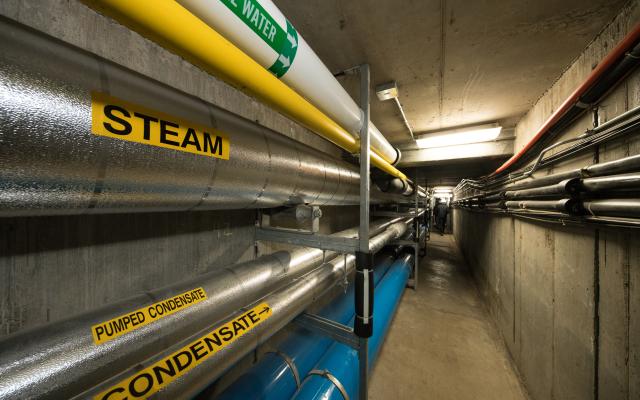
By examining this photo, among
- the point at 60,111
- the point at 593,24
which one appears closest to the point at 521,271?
the point at 593,24

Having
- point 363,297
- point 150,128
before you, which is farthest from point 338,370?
point 150,128

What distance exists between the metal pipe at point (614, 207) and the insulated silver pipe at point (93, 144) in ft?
4.13

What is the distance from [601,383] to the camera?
0.91 m

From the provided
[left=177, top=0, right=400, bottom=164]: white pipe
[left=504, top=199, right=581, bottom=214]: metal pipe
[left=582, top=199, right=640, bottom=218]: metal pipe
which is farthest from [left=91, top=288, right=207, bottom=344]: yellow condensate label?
[left=504, top=199, right=581, bottom=214]: metal pipe

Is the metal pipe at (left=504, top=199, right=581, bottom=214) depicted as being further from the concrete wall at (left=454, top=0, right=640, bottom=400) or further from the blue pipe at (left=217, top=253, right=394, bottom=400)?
the blue pipe at (left=217, top=253, right=394, bottom=400)

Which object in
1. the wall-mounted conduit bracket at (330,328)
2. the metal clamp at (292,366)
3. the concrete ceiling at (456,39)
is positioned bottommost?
the metal clamp at (292,366)

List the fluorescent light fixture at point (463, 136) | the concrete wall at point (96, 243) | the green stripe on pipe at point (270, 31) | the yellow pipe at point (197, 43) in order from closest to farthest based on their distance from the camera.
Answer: the yellow pipe at point (197, 43)
the green stripe on pipe at point (270, 31)
the concrete wall at point (96, 243)
the fluorescent light fixture at point (463, 136)

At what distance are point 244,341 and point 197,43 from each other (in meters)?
0.84

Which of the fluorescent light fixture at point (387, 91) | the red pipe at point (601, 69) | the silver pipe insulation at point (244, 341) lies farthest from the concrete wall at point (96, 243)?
the red pipe at point (601, 69)

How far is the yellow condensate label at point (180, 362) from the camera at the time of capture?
47 cm

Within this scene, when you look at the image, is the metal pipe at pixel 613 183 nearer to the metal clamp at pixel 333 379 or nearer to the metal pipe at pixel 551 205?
the metal pipe at pixel 551 205

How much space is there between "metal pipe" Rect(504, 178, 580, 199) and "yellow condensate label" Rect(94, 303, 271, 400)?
145 centimetres

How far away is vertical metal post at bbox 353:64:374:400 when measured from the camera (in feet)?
3.27

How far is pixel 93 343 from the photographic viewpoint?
18.4 inches
